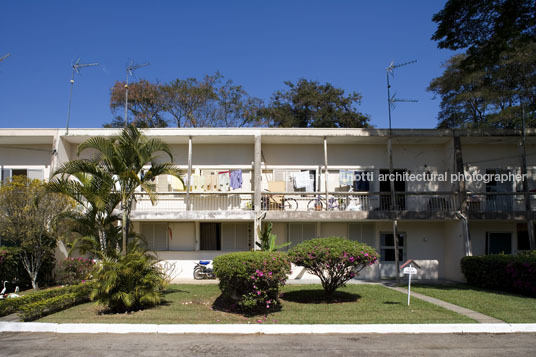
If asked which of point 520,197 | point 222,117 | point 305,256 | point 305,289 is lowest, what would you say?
point 305,289

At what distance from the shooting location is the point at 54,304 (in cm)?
1161

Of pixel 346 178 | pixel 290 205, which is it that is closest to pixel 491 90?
pixel 346 178

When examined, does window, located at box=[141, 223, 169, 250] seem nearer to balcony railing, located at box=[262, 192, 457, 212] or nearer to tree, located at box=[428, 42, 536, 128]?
balcony railing, located at box=[262, 192, 457, 212]

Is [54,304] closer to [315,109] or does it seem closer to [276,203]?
[276,203]

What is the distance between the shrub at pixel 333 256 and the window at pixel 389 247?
337 inches

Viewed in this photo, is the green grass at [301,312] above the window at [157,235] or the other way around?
the other way around

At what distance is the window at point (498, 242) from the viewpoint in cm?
2039

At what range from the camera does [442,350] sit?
26.0 feet

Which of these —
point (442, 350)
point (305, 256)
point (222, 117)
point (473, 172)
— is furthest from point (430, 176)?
point (222, 117)

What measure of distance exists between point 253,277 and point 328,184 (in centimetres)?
1120

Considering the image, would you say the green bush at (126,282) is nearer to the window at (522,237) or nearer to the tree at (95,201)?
the tree at (95,201)

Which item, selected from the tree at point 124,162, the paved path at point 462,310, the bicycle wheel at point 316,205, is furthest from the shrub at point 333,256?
the bicycle wheel at point 316,205

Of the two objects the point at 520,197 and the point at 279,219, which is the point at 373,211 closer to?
the point at 279,219

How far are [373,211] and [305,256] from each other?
7505mm
